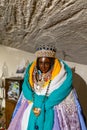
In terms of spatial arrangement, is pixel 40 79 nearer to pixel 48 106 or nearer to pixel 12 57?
pixel 48 106

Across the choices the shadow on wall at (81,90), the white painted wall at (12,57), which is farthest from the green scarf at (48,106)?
the white painted wall at (12,57)

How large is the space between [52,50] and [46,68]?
0.14m

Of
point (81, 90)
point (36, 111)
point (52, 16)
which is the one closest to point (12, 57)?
point (81, 90)

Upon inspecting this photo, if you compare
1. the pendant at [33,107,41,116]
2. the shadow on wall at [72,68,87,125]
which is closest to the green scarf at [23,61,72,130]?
the pendant at [33,107,41,116]

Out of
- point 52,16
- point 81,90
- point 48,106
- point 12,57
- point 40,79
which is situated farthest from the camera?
point 12,57

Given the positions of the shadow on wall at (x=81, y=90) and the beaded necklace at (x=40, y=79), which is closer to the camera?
the beaded necklace at (x=40, y=79)

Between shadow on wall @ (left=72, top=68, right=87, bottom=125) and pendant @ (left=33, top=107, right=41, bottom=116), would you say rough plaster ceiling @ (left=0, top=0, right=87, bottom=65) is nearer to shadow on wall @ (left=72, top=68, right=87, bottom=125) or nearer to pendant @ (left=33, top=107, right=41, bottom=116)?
pendant @ (left=33, top=107, right=41, bottom=116)

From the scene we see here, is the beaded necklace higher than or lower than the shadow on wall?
higher

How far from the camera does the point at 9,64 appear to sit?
274cm

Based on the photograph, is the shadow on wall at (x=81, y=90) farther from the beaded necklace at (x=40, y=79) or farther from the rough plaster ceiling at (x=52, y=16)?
the rough plaster ceiling at (x=52, y=16)

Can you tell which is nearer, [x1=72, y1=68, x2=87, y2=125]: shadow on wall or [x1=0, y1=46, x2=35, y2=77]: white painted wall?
[x1=72, y1=68, x2=87, y2=125]: shadow on wall

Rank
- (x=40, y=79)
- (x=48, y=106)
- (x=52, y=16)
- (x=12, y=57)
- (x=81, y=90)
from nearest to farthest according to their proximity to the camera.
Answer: (x=52, y=16) < (x=48, y=106) < (x=40, y=79) < (x=81, y=90) < (x=12, y=57)

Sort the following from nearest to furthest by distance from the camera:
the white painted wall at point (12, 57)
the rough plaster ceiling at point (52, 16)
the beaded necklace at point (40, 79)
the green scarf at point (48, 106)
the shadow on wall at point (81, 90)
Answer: the rough plaster ceiling at point (52, 16) < the green scarf at point (48, 106) < the beaded necklace at point (40, 79) < the shadow on wall at point (81, 90) < the white painted wall at point (12, 57)

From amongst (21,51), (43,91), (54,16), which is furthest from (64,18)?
(21,51)
